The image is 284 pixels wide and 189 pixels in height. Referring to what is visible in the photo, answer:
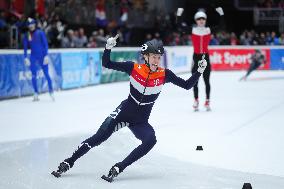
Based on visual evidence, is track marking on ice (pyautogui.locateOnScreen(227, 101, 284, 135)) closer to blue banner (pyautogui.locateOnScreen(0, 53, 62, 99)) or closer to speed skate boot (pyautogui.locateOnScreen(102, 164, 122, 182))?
speed skate boot (pyautogui.locateOnScreen(102, 164, 122, 182))

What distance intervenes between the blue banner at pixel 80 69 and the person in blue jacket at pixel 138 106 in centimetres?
1145

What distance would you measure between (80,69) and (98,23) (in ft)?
21.1

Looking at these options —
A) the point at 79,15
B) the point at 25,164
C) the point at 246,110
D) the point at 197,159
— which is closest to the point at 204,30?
the point at 246,110

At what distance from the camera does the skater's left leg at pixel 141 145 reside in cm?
589

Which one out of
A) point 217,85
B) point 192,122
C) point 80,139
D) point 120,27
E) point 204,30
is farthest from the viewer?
point 120,27

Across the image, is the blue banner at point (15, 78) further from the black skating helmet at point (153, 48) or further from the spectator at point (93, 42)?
the black skating helmet at point (153, 48)

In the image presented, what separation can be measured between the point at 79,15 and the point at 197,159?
16.8 m

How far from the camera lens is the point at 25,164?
262 inches

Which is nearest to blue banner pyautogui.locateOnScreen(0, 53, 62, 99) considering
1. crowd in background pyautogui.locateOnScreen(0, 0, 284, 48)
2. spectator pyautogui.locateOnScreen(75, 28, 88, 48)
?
crowd in background pyautogui.locateOnScreen(0, 0, 284, 48)

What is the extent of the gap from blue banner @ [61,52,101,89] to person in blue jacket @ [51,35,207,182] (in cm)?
1145

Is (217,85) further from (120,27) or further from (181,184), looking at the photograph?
(181,184)

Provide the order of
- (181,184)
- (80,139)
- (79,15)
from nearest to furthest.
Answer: (181,184), (80,139), (79,15)

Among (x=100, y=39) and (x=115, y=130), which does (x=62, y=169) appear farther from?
(x=100, y=39)

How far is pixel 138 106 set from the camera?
20.1 ft
